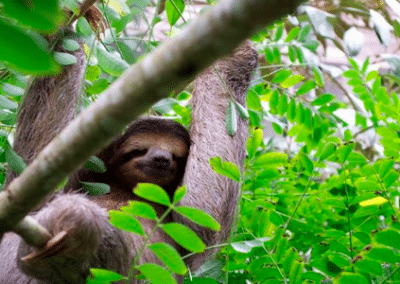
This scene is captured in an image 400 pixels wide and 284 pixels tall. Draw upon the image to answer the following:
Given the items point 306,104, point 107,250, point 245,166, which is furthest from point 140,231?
point 306,104

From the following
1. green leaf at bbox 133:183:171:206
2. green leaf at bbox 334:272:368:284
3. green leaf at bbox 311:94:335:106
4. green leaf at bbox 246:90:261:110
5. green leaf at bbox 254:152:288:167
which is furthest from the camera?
green leaf at bbox 311:94:335:106

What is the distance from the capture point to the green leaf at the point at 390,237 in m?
1.95

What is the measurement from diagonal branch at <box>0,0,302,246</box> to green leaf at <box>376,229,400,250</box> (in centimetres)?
132

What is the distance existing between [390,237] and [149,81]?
4.67 feet

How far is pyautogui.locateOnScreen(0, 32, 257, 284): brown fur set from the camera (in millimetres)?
1887

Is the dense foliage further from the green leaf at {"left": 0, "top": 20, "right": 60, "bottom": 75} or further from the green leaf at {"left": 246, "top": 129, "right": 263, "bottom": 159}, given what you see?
the green leaf at {"left": 0, "top": 20, "right": 60, "bottom": 75}

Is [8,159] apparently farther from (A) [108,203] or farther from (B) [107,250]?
(A) [108,203]

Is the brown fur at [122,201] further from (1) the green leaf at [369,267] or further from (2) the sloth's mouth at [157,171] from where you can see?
(1) the green leaf at [369,267]

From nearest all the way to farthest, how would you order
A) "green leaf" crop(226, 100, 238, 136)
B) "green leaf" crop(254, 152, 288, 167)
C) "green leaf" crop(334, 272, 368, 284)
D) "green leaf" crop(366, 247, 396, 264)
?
"green leaf" crop(334, 272, 368, 284)
"green leaf" crop(366, 247, 396, 264)
"green leaf" crop(226, 100, 238, 136)
"green leaf" crop(254, 152, 288, 167)

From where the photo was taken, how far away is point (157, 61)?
766 mm

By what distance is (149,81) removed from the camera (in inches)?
30.6

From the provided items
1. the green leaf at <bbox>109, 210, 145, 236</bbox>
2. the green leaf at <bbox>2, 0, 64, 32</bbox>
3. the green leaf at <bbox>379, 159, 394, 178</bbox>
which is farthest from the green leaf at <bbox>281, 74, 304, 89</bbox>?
the green leaf at <bbox>2, 0, 64, 32</bbox>

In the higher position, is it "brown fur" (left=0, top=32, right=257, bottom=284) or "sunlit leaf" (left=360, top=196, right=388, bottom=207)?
"brown fur" (left=0, top=32, right=257, bottom=284)

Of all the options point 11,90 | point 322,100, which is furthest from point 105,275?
point 322,100
